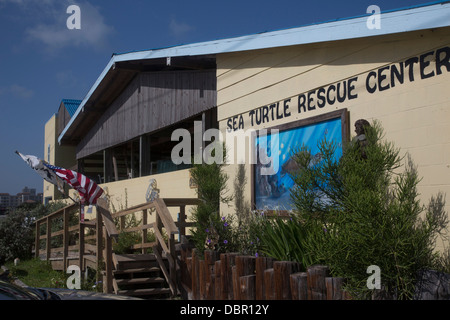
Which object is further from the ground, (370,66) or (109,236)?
(370,66)

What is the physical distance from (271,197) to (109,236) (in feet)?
9.38

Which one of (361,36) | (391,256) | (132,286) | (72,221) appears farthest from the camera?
(72,221)

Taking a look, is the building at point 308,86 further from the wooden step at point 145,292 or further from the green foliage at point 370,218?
the wooden step at point 145,292

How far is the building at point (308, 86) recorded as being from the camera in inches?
181

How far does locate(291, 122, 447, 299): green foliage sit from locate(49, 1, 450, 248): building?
33cm

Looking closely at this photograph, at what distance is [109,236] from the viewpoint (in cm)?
764

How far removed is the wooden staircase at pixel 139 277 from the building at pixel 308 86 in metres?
1.85
